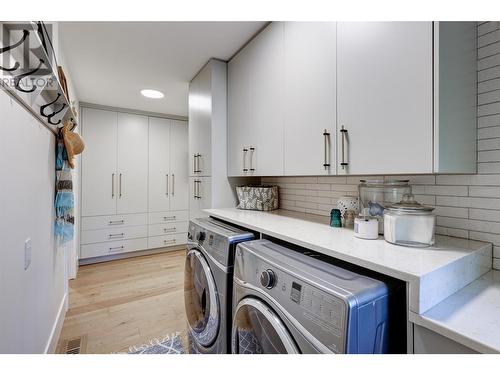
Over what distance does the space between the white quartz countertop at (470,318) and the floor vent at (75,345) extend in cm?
211

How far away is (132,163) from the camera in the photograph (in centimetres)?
364

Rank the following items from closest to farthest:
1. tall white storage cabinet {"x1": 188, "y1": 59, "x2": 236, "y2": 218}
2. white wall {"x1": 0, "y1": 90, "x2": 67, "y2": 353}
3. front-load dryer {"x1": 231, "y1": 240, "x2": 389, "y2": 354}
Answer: front-load dryer {"x1": 231, "y1": 240, "x2": 389, "y2": 354} < white wall {"x1": 0, "y1": 90, "x2": 67, "y2": 353} < tall white storage cabinet {"x1": 188, "y1": 59, "x2": 236, "y2": 218}

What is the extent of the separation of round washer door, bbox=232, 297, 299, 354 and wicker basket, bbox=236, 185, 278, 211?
975 mm

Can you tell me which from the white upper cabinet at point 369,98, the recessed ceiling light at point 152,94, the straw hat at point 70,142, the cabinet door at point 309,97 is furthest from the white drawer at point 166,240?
the cabinet door at point 309,97

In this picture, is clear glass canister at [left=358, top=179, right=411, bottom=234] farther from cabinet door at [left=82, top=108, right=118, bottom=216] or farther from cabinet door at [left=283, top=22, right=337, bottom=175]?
cabinet door at [left=82, top=108, right=118, bottom=216]

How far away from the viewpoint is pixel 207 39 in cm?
185

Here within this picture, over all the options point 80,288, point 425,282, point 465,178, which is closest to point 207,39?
point 465,178

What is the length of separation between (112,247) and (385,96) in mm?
3752

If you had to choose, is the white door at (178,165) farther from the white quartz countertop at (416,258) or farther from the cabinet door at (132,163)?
the white quartz countertop at (416,258)

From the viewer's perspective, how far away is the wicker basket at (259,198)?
1.98 meters

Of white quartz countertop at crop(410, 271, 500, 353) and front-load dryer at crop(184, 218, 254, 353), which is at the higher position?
white quartz countertop at crop(410, 271, 500, 353)

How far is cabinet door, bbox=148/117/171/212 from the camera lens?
378cm

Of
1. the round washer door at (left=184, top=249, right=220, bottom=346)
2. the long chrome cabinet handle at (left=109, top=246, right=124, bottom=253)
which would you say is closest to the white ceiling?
the round washer door at (left=184, top=249, right=220, bottom=346)

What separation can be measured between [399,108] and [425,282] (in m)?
0.63
